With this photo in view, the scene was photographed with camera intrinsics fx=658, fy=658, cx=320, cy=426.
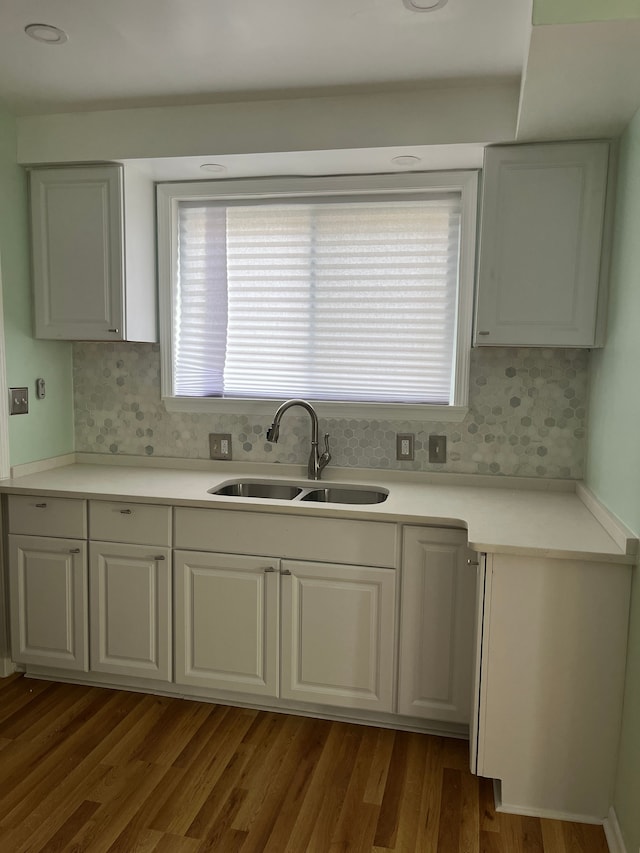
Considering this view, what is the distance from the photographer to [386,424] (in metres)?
3.01

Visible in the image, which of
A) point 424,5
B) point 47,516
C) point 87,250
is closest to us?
point 424,5

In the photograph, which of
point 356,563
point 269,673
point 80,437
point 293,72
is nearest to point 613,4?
point 293,72

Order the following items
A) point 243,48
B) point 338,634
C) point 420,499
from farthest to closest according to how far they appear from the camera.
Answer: point 420,499 → point 338,634 → point 243,48

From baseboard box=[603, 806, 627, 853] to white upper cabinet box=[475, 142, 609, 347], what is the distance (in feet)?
5.17

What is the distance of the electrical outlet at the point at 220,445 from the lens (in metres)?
3.17

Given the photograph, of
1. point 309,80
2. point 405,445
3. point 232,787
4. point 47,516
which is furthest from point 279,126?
point 232,787

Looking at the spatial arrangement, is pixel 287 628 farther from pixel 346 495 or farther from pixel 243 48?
pixel 243 48

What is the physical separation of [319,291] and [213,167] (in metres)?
0.71

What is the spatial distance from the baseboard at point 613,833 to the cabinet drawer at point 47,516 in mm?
2136

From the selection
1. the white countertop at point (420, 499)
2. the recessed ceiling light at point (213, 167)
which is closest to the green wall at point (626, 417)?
the white countertop at point (420, 499)

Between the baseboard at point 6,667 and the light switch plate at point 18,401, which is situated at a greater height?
the light switch plate at point 18,401

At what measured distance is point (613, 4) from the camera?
58.7 inches

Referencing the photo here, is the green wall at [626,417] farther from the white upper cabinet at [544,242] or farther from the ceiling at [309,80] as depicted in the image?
the ceiling at [309,80]

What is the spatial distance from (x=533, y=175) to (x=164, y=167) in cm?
153
